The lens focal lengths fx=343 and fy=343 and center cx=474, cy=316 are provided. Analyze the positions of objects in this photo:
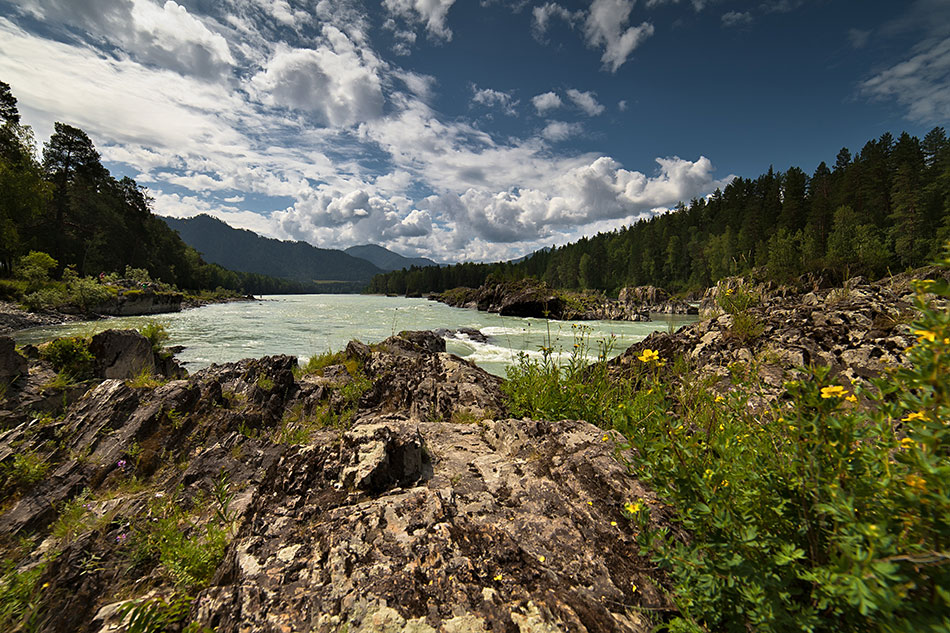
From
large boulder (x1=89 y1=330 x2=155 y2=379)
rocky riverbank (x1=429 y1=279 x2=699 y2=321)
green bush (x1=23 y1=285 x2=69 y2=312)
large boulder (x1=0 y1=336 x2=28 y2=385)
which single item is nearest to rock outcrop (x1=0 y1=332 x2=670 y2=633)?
large boulder (x1=0 y1=336 x2=28 y2=385)

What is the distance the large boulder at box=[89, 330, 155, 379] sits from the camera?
8.69 m

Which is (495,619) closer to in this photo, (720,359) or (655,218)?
(720,359)

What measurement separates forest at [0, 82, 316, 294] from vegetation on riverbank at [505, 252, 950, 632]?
159 ft

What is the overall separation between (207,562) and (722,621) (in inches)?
134

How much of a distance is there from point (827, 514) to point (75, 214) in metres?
74.2

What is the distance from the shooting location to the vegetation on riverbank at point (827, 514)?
1.11 m

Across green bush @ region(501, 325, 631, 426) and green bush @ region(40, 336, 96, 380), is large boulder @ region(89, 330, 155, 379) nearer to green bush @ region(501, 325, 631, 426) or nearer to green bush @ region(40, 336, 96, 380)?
green bush @ region(40, 336, 96, 380)

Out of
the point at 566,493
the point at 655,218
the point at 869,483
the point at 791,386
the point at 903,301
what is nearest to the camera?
the point at 869,483

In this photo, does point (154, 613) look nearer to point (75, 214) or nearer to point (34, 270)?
point (34, 270)

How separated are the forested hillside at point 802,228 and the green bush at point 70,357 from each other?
1510 centimetres

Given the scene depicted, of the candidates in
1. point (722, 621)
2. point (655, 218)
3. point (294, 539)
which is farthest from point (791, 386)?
point (655, 218)

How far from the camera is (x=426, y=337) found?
15914 mm

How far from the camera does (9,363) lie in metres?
6.32

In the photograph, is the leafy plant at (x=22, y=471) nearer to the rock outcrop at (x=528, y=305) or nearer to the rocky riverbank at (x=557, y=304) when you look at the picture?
the rock outcrop at (x=528, y=305)
